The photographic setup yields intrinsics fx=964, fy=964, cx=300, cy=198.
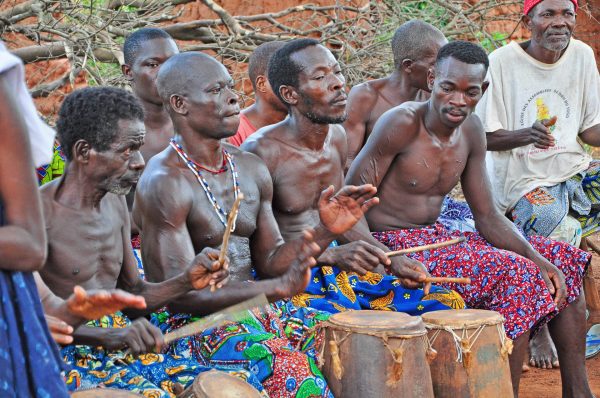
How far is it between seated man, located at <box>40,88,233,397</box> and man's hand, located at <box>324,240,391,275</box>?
87 centimetres

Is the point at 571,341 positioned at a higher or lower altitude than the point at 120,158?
lower

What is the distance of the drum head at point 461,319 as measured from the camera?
3.73m

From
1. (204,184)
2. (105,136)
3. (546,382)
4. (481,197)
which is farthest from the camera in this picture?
(546,382)

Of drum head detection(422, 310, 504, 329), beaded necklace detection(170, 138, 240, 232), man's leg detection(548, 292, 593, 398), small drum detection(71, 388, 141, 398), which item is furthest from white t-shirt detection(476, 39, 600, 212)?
small drum detection(71, 388, 141, 398)

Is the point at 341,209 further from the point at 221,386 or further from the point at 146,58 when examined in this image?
the point at 146,58

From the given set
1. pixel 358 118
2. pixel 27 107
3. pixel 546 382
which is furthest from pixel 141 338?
pixel 546 382

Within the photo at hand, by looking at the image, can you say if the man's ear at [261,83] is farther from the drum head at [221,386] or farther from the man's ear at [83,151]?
the drum head at [221,386]

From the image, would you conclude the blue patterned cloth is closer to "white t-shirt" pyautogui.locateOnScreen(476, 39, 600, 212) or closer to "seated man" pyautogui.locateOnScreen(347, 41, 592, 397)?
"seated man" pyautogui.locateOnScreen(347, 41, 592, 397)

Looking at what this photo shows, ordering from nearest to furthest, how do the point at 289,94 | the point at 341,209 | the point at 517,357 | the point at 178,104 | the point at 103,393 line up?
the point at 103,393 → the point at 341,209 → the point at 178,104 → the point at 517,357 → the point at 289,94

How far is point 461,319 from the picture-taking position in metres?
3.75

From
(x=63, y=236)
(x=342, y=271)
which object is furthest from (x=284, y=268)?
(x=63, y=236)

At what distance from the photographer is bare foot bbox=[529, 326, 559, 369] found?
548 cm

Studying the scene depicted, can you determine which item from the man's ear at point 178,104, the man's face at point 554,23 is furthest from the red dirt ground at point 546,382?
the man's ear at point 178,104

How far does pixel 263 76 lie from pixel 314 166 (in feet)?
3.83
